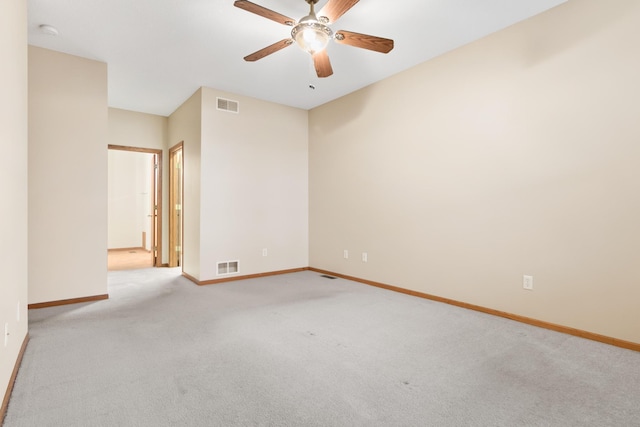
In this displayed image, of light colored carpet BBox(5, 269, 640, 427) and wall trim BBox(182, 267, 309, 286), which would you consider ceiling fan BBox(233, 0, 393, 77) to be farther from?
wall trim BBox(182, 267, 309, 286)

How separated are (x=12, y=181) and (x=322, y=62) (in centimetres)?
241

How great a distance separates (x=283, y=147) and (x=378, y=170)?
5.73ft

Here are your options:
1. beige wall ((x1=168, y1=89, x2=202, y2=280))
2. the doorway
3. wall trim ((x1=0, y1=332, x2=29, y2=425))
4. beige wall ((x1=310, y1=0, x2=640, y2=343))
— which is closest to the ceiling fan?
beige wall ((x1=310, y1=0, x2=640, y2=343))

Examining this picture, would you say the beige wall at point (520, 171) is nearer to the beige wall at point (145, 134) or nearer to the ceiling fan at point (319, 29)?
the ceiling fan at point (319, 29)

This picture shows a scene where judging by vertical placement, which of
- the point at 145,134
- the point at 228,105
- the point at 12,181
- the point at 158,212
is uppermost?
the point at 228,105

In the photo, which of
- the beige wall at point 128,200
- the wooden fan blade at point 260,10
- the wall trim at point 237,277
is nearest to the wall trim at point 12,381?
the wall trim at point 237,277

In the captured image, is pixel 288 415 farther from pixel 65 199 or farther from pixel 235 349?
pixel 65 199

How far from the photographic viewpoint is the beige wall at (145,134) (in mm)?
5387

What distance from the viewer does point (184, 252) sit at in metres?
5.11

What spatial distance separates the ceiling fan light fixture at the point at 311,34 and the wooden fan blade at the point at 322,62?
20 centimetres

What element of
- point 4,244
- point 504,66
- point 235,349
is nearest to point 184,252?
point 235,349

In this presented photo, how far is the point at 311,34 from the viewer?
2459mm

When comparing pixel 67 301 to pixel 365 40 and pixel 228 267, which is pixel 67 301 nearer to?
pixel 228 267

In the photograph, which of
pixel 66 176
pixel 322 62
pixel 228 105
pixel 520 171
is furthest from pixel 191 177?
pixel 520 171
